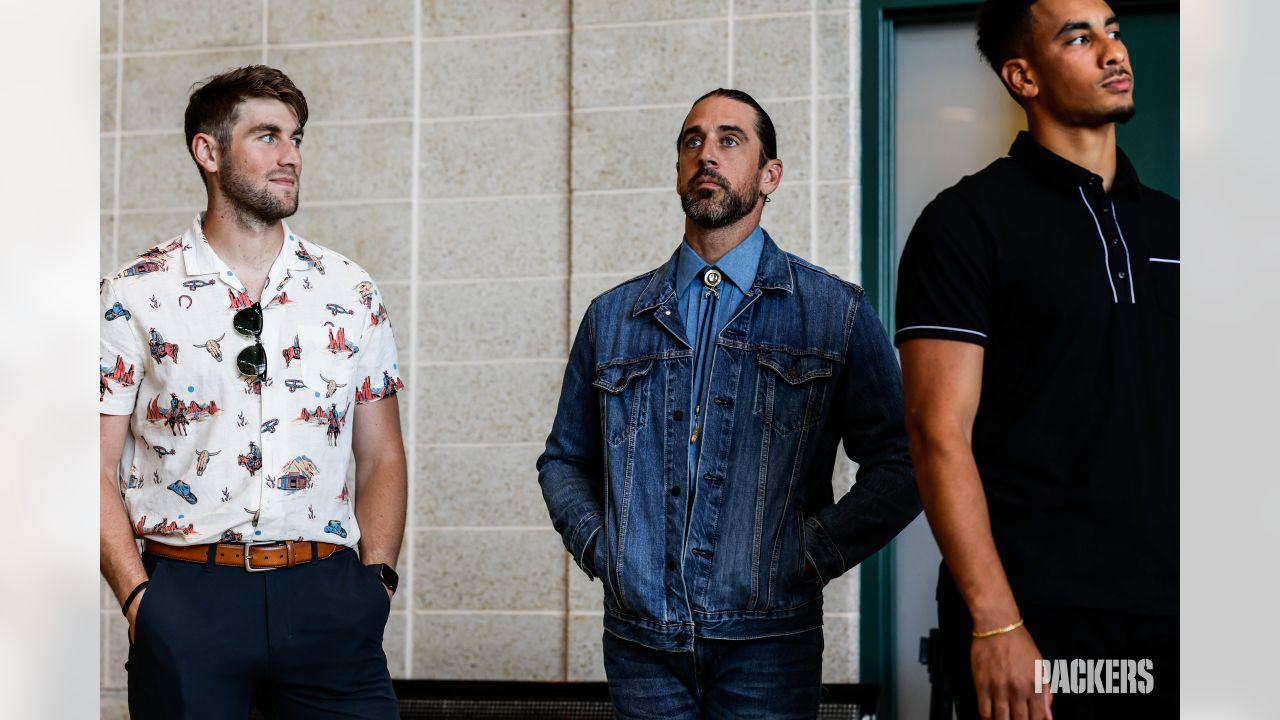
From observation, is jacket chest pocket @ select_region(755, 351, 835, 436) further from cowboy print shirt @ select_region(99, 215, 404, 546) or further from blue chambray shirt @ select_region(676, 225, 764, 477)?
cowboy print shirt @ select_region(99, 215, 404, 546)

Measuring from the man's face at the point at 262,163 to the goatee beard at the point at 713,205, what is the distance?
0.79 meters

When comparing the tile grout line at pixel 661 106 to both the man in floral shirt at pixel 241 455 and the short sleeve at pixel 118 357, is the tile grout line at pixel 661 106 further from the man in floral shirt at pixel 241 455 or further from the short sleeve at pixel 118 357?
the short sleeve at pixel 118 357

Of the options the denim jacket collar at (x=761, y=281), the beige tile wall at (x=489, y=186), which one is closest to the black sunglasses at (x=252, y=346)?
the denim jacket collar at (x=761, y=281)

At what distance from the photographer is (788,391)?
8.63 ft

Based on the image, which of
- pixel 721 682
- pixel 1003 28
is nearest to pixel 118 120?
pixel 721 682

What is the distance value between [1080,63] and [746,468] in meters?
0.96

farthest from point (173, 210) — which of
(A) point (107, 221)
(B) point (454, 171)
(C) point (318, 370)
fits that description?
(C) point (318, 370)

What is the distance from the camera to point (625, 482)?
264 centimetres

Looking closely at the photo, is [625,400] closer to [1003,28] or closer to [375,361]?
[375,361]

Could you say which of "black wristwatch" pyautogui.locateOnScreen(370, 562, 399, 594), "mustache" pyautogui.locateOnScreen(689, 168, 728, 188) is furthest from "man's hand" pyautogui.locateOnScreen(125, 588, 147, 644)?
"mustache" pyautogui.locateOnScreen(689, 168, 728, 188)

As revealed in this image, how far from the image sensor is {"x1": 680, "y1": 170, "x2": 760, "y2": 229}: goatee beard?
2709mm

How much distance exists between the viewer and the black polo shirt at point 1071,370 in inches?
75.9
